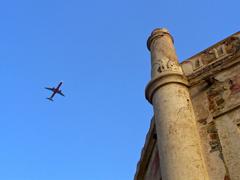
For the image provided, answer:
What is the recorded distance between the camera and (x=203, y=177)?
6.52 m

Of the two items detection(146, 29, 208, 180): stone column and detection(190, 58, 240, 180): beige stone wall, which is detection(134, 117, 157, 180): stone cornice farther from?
detection(190, 58, 240, 180): beige stone wall

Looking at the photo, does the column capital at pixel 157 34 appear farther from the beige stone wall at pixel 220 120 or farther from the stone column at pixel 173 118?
the beige stone wall at pixel 220 120

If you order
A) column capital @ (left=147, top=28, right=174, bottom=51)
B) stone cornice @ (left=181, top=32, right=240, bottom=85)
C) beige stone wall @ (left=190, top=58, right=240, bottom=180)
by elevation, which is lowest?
beige stone wall @ (left=190, top=58, right=240, bottom=180)

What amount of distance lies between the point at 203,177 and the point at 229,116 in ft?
4.29

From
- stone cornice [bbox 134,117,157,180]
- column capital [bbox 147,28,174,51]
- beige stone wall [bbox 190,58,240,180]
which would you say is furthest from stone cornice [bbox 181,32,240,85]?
stone cornice [bbox 134,117,157,180]

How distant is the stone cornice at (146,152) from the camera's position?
888 cm

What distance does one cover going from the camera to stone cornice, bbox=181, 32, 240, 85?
7.93m

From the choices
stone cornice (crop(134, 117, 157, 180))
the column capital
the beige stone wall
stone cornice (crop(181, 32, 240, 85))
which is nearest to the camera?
the beige stone wall

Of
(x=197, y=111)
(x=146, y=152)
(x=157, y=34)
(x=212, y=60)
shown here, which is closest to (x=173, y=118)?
(x=197, y=111)

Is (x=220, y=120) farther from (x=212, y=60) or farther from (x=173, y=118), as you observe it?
(x=212, y=60)

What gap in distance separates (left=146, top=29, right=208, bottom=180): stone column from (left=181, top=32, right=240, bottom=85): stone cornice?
23 cm

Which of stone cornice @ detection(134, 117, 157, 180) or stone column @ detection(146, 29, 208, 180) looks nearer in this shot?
stone column @ detection(146, 29, 208, 180)

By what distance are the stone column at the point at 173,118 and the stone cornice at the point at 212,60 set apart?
225 mm

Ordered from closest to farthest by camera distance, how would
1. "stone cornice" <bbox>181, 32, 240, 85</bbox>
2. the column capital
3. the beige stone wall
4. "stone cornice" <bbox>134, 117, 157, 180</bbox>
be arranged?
the beige stone wall
"stone cornice" <bbox>181, 32, 240, 85</bbox>
"stone cornice" <bbox>134, 117, 157, 180</bbox>
the column capital
